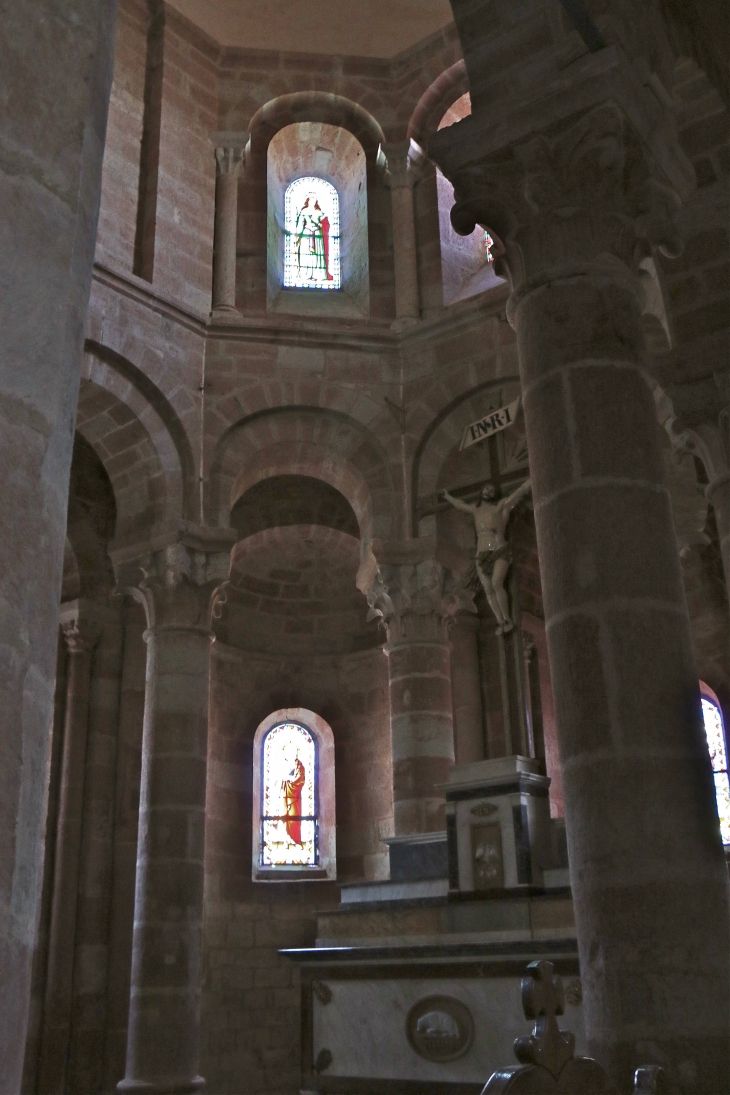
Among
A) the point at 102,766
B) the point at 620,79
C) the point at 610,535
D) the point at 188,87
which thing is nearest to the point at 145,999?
the point at 102,766

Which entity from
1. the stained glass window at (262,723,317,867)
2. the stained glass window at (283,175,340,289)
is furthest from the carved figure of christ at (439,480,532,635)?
the stained glass window at (262,723,317,867)

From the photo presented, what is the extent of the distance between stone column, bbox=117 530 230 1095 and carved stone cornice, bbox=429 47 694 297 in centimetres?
628

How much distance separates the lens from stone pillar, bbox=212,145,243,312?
12141mm

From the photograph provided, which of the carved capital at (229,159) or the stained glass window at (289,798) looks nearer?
the carved capital at (229,159)

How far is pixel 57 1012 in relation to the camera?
11.2 m

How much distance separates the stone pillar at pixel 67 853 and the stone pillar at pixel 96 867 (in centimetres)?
7

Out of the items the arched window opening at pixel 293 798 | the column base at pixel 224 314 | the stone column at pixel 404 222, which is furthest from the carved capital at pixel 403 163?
the arched window opening at pixel 293 798

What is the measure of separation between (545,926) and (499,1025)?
43.0 inches

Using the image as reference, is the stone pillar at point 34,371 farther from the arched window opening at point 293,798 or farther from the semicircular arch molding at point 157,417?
the arched window opening at point 293,798

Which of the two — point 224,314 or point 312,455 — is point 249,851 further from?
point 224,314

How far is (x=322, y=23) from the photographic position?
13.1m

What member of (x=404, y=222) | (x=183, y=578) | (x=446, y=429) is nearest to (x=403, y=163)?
(x=404, y=222)

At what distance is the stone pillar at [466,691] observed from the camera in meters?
12.9

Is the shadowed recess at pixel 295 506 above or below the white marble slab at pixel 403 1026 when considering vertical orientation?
above
